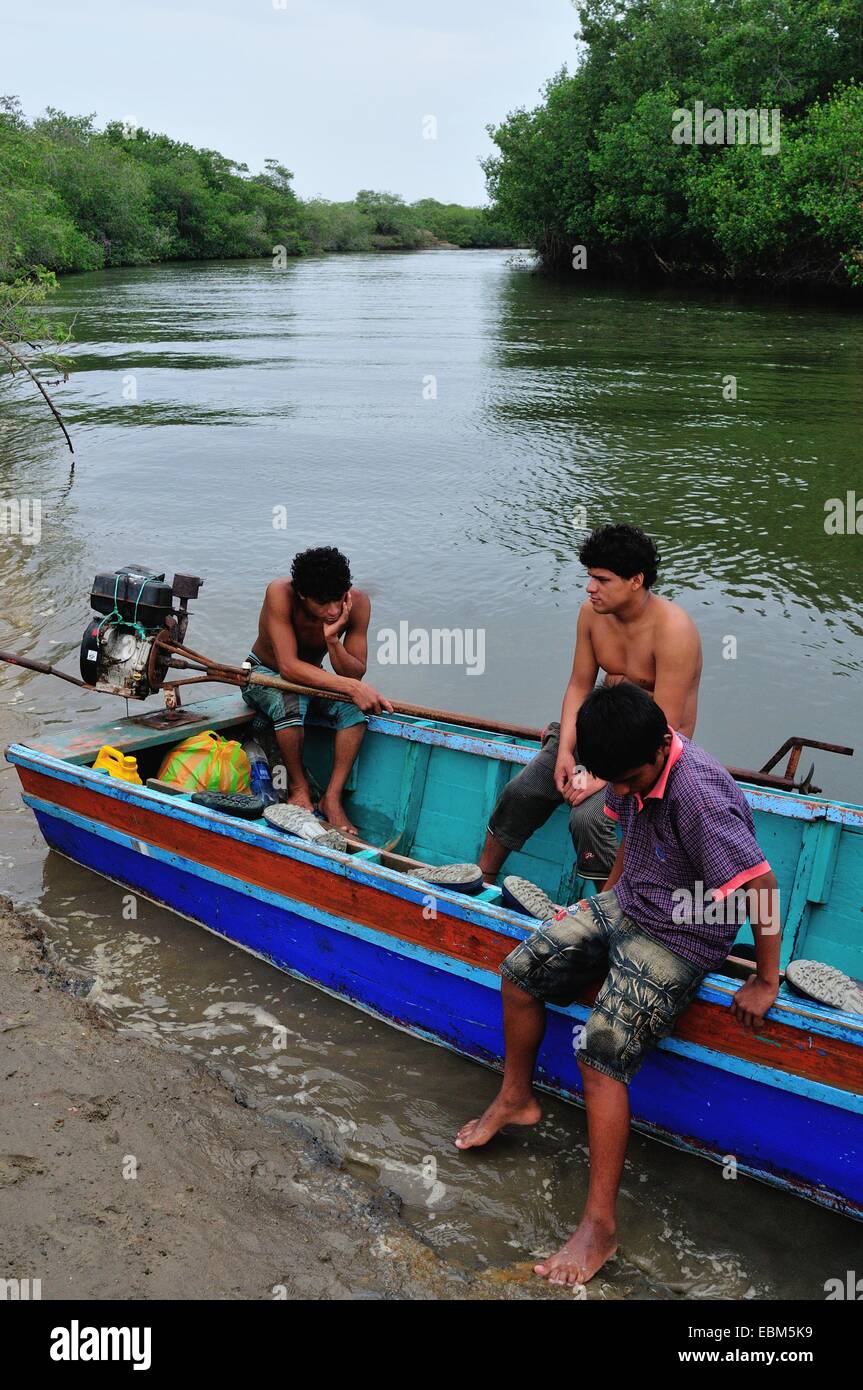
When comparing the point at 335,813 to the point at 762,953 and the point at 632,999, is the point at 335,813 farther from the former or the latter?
the point at 762,953

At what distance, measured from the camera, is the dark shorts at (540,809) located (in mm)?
4324

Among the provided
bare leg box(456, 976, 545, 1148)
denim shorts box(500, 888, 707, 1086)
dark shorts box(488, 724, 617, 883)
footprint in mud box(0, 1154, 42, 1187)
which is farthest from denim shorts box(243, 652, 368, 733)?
footprint in mud box(0, 1154, 42, 1187)

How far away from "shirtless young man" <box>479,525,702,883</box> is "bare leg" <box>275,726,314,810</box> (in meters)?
1.27

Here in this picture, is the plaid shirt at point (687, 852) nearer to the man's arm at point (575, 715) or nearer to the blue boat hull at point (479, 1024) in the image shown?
the blue boat hull at point (479, 1024)

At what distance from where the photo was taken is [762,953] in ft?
10.0

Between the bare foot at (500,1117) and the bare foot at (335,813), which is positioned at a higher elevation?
the bare foot at (335,813)

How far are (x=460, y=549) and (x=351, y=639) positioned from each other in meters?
5.58

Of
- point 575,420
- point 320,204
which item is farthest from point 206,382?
point 320,204

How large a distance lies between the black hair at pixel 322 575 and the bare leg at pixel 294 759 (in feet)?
2.64

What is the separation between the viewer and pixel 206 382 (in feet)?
67.5

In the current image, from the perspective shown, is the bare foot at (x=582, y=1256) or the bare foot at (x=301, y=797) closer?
the bare foot at (x=582, y=1256)
